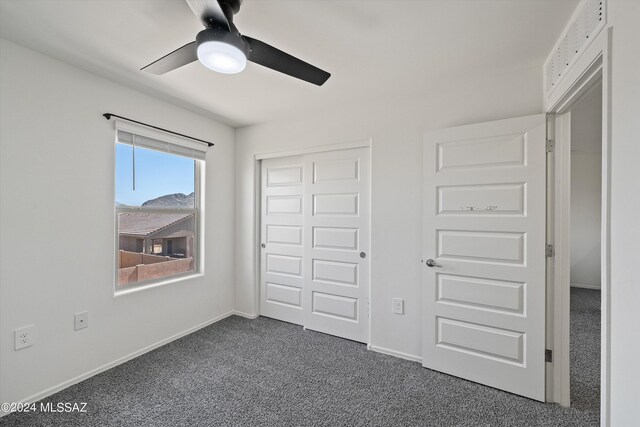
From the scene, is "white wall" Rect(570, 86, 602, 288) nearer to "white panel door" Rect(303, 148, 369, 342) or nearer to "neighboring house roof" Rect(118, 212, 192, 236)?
"white panel door" Rect(303, 148, 369, 342)

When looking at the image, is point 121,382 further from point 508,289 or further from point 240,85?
point 508,289

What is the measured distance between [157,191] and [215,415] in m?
2.03

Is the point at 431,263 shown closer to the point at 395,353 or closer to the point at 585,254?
the point at 395,353

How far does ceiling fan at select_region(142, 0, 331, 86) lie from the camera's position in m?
1.28

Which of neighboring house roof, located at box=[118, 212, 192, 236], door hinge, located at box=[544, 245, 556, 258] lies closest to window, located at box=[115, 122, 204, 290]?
neighboring house roof, located at box=[118, 212, 192, 236]

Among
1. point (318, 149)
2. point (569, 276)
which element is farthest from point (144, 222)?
point (569, 276)

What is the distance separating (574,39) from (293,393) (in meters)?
2.75

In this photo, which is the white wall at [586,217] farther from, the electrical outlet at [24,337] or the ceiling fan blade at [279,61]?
the electrical outlet at [24,337]

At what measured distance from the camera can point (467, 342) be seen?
6.98ft

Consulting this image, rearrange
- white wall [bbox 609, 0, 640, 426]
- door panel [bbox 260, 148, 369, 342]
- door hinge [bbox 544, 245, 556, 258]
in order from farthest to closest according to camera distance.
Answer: door panel [bbox 260, 148, 369, 342] < door hinge [bbox 544, 245, 556, 258] < white wall [bbox 609, 0, 640, 426]

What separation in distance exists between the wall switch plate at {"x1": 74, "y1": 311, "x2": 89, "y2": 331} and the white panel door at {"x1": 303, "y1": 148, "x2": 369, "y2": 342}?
1914mm

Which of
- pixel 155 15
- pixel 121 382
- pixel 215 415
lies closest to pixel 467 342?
pixel 215 415

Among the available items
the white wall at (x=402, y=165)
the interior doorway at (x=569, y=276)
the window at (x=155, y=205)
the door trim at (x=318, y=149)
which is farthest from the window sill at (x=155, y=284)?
the interior doorway at (x=569, y=276)

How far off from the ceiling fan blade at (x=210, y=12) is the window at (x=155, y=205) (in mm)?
1538
